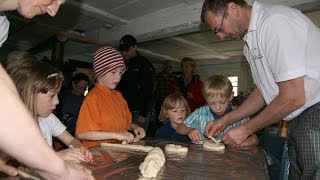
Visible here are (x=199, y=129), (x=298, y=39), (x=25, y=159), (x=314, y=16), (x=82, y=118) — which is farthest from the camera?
(x=314, y=16)

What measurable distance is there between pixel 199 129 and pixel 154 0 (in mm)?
2121

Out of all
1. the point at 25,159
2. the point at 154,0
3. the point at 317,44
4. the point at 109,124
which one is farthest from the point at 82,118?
the point at 154,0

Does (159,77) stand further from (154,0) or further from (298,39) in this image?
(298,39)

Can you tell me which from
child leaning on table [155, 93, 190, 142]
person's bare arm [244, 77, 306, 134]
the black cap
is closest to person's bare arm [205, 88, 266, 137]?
person's bare arm [244, 77, 306, 134]

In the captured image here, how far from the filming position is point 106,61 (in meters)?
2.16

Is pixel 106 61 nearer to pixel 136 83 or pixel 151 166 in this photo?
pixel 151 166

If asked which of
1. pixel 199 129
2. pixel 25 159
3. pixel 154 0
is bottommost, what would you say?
pixel 199 129

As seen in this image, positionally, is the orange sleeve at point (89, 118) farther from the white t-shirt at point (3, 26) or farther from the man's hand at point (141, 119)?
the man's hand at point (141, 119)

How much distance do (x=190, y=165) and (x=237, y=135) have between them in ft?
1.98

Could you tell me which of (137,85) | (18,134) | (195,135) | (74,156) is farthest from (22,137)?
(137,85)

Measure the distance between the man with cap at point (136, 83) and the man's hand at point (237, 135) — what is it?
1570 mm

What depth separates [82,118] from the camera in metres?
1.91

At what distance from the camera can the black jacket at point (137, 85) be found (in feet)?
11.2

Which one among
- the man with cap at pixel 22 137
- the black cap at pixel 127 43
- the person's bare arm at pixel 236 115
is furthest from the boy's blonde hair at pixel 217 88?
the man with cap at pixel 22 137
